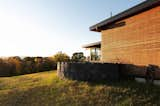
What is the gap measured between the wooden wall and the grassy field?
5.09 ft

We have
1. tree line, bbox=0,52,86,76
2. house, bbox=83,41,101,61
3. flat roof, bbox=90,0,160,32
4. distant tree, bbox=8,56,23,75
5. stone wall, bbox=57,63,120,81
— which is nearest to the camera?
flat roof, bbox=90,0,160,32

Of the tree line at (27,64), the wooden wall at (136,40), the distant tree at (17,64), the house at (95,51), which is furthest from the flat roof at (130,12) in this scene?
the distant tree at (17,64)

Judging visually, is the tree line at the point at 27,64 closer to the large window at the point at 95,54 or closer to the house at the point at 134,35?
the large window at the point at 95,54

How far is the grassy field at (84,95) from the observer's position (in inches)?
341

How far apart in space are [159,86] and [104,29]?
234 inches

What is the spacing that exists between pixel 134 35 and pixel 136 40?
0.35 metres

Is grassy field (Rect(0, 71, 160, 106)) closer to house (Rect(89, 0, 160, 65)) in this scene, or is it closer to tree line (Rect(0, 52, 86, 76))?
house (Rect(89, 0, 160, 65))

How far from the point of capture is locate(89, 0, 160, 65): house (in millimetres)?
10234

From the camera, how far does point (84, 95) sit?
9.73 m

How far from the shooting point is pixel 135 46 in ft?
37.6

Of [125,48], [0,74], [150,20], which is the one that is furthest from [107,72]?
[0,74]

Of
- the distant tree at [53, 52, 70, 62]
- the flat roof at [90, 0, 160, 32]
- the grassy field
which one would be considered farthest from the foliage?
the grassy field

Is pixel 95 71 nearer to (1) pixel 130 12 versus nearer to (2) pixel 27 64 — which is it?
(1) pixel 130 12

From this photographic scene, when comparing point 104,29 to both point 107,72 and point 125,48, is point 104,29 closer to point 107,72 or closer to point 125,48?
point 125,48
